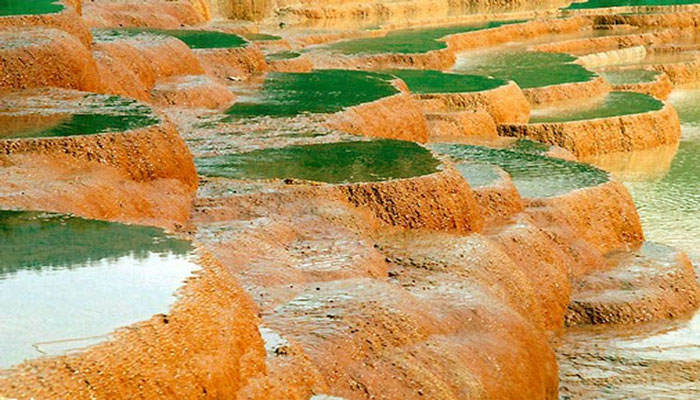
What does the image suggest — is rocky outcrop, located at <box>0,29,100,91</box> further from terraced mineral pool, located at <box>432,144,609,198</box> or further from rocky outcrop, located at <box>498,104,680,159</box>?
rocky outcrop, located at <box>498,104,680,159</box>

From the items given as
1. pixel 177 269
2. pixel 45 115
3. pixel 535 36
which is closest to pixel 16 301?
pixel 177 269

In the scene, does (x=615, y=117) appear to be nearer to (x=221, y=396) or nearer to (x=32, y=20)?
(x=32, y=20)

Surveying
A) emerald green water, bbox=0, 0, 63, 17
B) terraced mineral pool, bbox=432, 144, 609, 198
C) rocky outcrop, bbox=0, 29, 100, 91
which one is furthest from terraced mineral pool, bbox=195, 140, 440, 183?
emerald green water, bbox=0, 0, 63, 17

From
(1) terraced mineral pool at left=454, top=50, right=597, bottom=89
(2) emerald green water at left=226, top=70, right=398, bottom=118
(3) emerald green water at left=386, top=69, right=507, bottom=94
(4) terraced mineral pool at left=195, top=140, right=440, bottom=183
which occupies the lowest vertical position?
(1) terraced mineral pool at left=454, top=50, right=597, bottom=89

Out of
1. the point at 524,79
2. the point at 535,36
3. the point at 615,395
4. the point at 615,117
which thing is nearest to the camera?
the point at 615,395

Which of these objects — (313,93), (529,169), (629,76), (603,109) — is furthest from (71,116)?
(629,76)

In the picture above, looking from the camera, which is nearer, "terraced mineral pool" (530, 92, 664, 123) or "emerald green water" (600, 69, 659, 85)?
"terraced mineral pool" (530, 92, 664, 123)

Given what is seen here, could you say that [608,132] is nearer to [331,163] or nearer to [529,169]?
[529,169]
